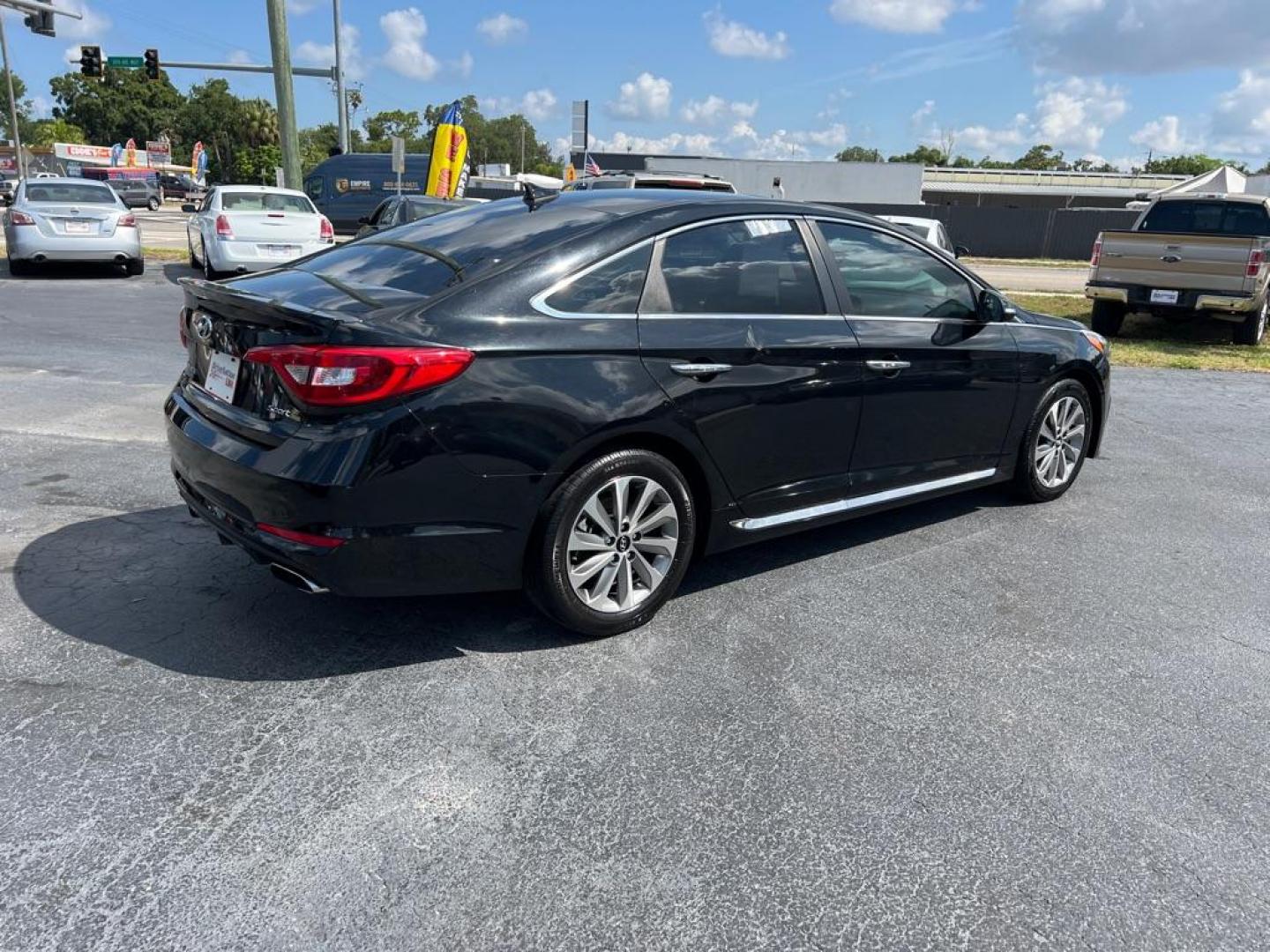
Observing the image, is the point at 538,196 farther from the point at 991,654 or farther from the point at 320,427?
the point at 991,654

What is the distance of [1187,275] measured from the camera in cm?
1179

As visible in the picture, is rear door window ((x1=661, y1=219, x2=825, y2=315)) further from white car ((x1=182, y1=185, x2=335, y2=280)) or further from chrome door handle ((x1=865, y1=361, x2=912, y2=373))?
white car ((x1=182, y1=185, x2=335, y2=280))

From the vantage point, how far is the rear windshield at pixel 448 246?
3471mm

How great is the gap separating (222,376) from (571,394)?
1283 mm

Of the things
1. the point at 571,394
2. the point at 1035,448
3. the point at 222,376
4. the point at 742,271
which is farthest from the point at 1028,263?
the point at 222,376

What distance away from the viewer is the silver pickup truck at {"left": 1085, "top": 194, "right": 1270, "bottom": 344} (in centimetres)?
1149

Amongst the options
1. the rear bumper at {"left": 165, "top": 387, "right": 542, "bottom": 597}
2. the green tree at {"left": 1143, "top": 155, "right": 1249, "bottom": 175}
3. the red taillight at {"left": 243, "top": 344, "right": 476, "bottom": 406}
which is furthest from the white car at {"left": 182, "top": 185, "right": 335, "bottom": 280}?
the green tree at {"left": 1143, "top": 155, "right": 1249, "bottom": 175}

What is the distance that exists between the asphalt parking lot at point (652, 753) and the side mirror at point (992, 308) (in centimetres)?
118

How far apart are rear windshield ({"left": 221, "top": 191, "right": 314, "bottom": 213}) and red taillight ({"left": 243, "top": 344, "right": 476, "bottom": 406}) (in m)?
12.3

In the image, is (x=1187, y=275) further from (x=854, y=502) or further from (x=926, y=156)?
(x=926, y=156)

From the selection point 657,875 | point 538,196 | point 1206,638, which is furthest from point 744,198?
point 657,875

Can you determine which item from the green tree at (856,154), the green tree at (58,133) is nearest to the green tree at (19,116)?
the green tree at (58,133)

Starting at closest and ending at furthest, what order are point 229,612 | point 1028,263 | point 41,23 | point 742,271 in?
point 229,612
point 742,271
point 41,23
point 1028,263

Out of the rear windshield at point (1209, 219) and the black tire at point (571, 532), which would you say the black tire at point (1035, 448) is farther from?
the rear windshield at point (1209, 219)
